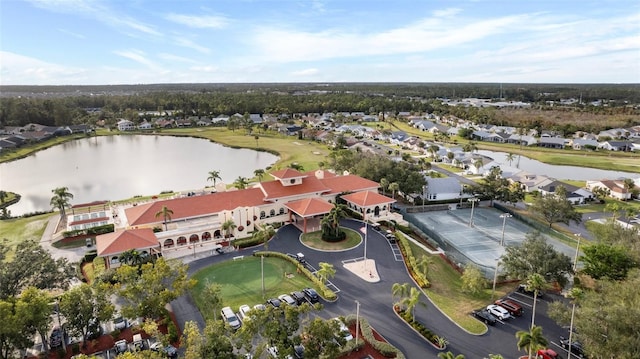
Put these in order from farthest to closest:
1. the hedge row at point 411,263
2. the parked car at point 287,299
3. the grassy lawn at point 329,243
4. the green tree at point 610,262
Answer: the grassy lawn at point 329,243 < the hedge row at point 411,263 < the green tree at point 610,262 < the parked car at point 287,299

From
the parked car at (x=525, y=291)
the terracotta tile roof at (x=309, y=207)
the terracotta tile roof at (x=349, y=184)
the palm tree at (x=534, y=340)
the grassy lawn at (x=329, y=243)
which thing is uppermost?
the terracotta tile roof at (x=349, y=184)

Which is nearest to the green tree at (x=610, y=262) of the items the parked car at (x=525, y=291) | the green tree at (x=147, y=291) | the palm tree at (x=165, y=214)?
the parked car at (x=525, y=291)

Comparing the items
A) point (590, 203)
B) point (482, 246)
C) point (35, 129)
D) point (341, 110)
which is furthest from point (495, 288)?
point (341, 110)

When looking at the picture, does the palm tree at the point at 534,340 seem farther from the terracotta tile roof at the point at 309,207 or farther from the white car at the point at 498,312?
the terracotta tile roof at the point at 309,207

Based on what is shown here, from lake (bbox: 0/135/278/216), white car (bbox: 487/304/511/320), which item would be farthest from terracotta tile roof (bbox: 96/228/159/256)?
white car (bbox: 487/304/511/320)

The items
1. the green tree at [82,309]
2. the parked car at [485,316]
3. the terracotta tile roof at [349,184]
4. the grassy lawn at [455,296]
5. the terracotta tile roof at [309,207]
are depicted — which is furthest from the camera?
the terracotta tile roof at [349,184]

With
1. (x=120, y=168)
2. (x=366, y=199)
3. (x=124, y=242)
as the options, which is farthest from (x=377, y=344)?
(x=120, y=168)

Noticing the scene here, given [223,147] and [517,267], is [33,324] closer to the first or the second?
[517,267]
